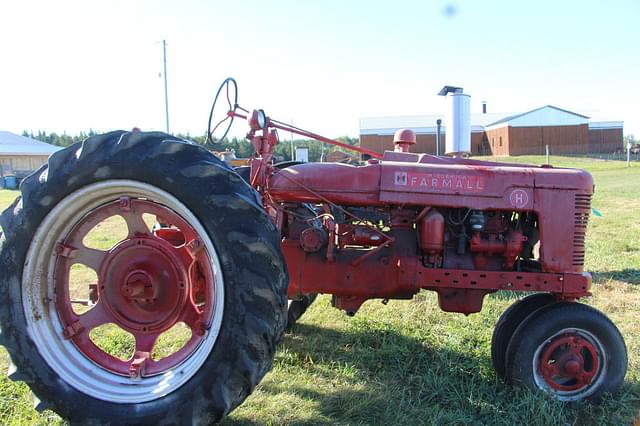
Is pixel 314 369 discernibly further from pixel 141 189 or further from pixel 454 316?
pixel 141 189

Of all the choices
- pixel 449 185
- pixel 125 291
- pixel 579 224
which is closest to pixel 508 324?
pixel 579 224

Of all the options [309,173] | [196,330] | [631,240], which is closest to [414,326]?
[309,173]

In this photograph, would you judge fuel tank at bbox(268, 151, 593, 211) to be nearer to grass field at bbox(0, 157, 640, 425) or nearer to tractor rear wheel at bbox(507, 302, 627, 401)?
tractor rear wheel at bbox(507, 302, 627, 401)

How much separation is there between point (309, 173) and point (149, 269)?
41.4 inches

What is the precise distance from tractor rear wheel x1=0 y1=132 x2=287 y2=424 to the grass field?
1.60ft

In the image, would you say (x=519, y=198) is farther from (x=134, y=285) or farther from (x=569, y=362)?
(x=134, y=285)

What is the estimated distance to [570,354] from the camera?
2.75 m

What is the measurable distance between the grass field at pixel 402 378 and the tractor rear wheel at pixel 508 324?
0.34ft

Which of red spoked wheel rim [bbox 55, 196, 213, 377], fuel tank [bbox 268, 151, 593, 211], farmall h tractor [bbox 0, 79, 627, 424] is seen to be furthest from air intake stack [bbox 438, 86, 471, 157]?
red spoked wheel rim [bbox 55, 196, 213, 377]

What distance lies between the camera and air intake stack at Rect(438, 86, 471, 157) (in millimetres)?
3963

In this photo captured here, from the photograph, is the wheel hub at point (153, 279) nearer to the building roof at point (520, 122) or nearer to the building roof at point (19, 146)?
the building roof at point (520, 122)

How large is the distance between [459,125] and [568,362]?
2.00m

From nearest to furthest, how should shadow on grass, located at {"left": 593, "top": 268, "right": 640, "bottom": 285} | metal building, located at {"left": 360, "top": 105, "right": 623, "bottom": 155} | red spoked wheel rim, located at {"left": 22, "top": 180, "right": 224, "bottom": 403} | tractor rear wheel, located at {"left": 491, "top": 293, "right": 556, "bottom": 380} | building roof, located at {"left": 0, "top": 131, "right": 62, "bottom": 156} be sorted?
red spoked wheel rim, located at {"left": 22, "top": 180, "right": 224, "bottom": 403} → tractor rear wheel, located at {"left": 491, "top": 293, "right": 556, "bottom": 380} → shadow on grass, located at {"left": 593, "top": 268, "right": 640, "bottom": 285} → metal building, located at {"left": 360, "top": 105, "right": 623, "bottom": 155} → building roof, located at {"left": 0, "top": 131, "right": 62, "bottom": 156}

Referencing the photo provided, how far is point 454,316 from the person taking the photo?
162 inches
